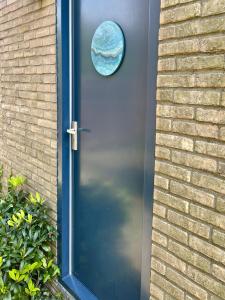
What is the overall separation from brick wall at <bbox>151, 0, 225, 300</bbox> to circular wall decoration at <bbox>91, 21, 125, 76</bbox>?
55 cm

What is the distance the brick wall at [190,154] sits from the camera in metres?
1.50

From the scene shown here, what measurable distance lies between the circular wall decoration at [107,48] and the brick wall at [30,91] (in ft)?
1.70

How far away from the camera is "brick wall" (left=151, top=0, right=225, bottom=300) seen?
58.9 inches

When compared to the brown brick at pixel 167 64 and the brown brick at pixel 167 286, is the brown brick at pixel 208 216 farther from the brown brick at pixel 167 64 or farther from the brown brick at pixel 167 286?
the brown brick at pixel 167 64

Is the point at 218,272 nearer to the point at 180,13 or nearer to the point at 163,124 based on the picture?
the point at 163,124

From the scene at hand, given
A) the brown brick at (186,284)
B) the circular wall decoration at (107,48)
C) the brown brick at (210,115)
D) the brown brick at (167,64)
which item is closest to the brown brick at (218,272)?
the brown brick at (186,284)

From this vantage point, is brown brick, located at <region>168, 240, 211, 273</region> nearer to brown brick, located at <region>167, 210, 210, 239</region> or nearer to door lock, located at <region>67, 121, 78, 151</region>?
brown brick, located at <region>167, 210, 210, 239</region>

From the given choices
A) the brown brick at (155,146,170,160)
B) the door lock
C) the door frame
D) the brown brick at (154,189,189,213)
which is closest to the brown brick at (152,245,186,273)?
the brown brick at (154,189,189,213)

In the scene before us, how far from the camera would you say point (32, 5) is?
3113mm

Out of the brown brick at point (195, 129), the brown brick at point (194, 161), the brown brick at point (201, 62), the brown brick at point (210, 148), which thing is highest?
the brown brick at point (201, 62)

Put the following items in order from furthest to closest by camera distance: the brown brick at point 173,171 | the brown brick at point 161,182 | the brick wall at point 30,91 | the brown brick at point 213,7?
the brick wall at point 30,91, the brown brick at point 161,182, the brown brick at point 173,171, the brown brick at point 213,7

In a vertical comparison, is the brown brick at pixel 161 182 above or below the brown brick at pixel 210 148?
below

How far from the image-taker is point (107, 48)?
234 centimetres

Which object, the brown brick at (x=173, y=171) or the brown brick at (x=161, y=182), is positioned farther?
the brown brick at (x=161, y=182)
